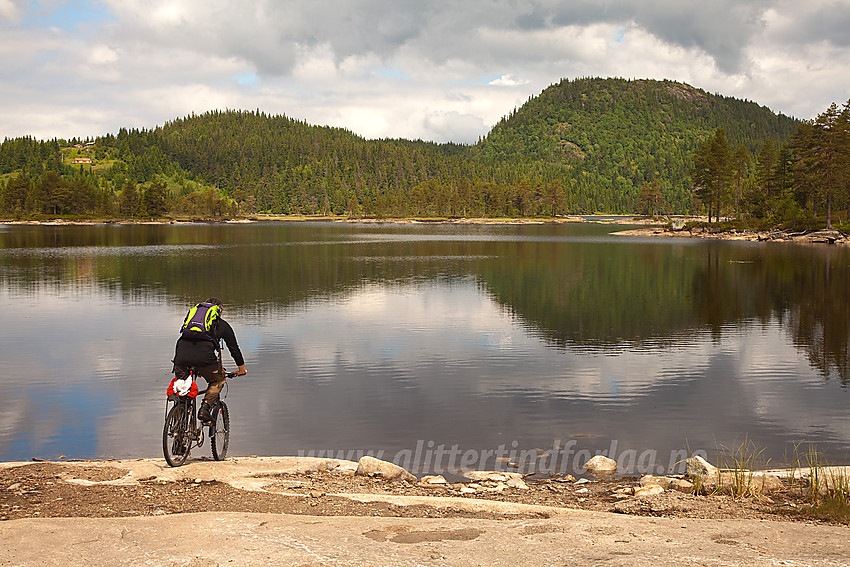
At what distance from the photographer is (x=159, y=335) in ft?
95.0

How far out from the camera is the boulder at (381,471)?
12461 millimetres

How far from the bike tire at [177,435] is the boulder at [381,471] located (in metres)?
3.40

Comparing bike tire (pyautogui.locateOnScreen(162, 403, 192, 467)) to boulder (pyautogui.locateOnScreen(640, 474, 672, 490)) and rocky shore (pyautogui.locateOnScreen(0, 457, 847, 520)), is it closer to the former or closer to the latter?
rocky shore (pyautogui.locateOnScreen(0, 457, 847, 520))

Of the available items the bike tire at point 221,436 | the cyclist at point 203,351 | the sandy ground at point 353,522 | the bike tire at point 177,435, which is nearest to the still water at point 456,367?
the bike tire at point 221,436

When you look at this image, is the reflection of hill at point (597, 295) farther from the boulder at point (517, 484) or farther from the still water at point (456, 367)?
A: the boulder at point (517, 484)

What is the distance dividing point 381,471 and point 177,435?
12.9ft

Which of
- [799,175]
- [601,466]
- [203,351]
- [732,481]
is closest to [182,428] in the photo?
A: [203,351]

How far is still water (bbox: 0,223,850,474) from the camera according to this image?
15.8 m

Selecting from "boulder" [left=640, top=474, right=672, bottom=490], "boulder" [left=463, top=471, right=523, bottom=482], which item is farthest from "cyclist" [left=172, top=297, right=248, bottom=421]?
"boulder" [left=640, top=474, right=672, bottom=490]

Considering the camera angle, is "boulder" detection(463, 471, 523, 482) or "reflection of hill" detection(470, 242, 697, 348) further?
"reflection of hill" detection(470, 242, 697, 348)

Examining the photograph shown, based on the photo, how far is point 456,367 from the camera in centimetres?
2323

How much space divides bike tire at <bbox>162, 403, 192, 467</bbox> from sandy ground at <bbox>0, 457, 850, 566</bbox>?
334 mm

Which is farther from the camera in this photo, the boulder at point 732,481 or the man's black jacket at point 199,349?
the man's black jacket at point 199,349

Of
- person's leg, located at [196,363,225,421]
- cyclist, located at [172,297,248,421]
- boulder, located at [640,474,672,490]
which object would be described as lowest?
boulder, located at [640,474,672,490]
